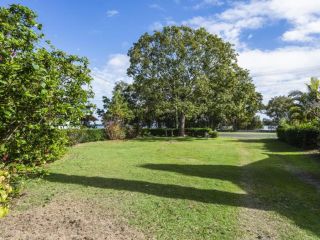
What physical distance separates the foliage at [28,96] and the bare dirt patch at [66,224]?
1.60 meters

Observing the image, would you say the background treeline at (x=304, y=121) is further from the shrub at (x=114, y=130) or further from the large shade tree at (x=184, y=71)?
the shrub at (x=114, y=130)

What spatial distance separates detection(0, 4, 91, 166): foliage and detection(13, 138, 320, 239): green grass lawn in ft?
6.04

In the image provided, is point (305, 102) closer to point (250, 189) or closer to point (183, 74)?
point (183, 74)

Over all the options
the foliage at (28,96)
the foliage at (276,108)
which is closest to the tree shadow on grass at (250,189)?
the foliage at (28,96)

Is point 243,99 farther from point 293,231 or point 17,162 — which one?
point 17,162

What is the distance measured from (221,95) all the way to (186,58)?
5435 mm

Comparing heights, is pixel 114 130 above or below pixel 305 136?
above

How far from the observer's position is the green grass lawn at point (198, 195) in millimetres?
6594

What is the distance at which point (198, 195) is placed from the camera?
9.09 metres

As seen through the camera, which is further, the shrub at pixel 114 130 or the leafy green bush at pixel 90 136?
the shrub at pixel 114 130

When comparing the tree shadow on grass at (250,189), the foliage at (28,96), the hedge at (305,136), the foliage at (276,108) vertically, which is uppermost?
the foliage at (276,108)

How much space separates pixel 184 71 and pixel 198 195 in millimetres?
26571

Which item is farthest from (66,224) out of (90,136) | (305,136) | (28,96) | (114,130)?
(114,130)

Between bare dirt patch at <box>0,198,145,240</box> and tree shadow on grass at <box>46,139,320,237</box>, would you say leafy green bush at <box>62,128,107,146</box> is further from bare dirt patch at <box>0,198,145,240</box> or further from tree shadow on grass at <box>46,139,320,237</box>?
bare dirt patch at <box>0,198,145,240</box>
